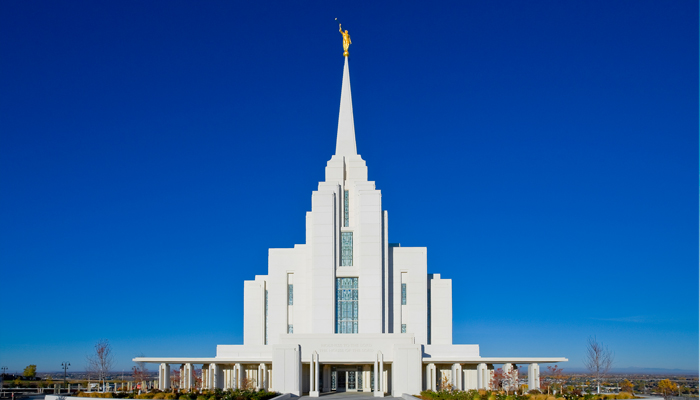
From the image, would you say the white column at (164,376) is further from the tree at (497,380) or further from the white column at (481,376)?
the tree at (497,380)

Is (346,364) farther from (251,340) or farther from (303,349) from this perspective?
(251,340)

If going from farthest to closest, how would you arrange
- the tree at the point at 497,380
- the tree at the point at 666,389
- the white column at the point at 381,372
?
the tree at the point at 666,389 → the tree at the point at 497,380 → the white column at the point at 381,372

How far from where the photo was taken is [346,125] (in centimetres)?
6034

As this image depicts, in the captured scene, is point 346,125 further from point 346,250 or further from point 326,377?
point 326,377

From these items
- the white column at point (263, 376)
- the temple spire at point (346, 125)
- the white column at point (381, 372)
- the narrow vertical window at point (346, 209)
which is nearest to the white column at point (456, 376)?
the white column at point (381, 372)

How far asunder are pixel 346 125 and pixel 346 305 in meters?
14.7

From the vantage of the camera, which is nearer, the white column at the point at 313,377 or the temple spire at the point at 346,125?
the white column at the point at 313,377

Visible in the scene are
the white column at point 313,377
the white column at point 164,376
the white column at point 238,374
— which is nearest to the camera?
the white column at point 313,377

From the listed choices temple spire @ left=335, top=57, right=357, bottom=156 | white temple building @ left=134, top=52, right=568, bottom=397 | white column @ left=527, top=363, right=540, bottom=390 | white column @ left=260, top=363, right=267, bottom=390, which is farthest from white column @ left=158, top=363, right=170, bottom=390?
white column @ left=527, top=363, right=540, bottom=390

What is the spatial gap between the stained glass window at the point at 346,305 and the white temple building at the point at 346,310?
72 millimetres

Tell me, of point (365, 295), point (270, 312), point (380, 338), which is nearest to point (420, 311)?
point (365, 295)

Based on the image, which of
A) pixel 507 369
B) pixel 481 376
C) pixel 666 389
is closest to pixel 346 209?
pixel 481 376

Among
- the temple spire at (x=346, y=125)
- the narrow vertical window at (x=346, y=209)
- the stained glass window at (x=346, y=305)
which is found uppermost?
the temple spire at (x=346, y=125)

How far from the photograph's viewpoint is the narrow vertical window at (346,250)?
5588 centimetres
